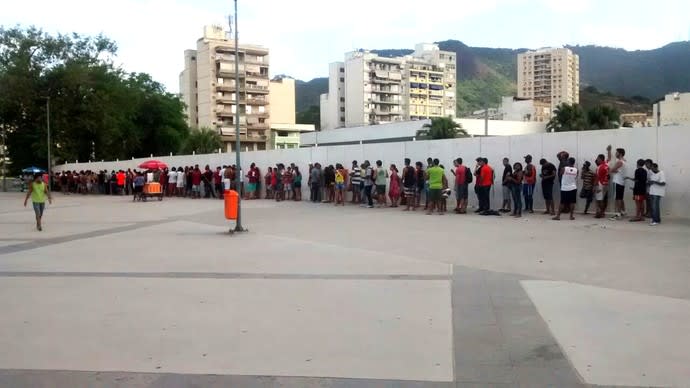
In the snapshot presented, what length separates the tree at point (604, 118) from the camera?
5244cm

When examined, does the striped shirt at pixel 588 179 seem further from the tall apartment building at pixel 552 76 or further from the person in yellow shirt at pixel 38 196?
the tall apartment building at pixel 552 76

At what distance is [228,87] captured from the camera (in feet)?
347

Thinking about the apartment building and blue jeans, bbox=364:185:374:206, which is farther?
the apartment building

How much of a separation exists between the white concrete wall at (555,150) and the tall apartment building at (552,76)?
146 metres

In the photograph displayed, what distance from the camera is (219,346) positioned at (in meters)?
5.64

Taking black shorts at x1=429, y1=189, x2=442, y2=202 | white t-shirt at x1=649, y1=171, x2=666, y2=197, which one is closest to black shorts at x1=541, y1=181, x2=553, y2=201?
white t-shirt at x1=649, y1=171, x2=666, y2=197

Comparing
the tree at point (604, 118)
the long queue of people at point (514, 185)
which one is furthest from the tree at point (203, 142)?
the long queue of people at point (514, 185)

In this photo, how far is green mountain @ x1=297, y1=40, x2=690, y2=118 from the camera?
134250 mm

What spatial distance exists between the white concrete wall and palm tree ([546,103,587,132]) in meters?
34.1

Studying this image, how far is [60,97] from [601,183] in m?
45.4

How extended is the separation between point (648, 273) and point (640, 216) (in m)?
6.96

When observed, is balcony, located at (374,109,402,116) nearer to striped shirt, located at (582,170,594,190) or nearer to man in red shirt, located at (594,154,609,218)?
striped shirt, located at (582,170,594,190)

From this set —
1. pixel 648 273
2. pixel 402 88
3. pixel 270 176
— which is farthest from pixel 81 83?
pixel 402 88

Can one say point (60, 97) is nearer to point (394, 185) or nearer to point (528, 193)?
point (394, 185)
